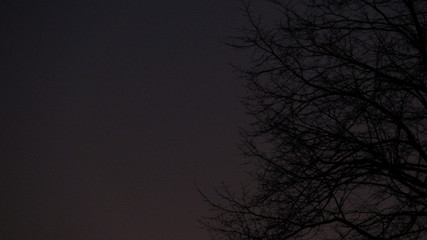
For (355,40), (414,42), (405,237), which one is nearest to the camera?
(405,237)

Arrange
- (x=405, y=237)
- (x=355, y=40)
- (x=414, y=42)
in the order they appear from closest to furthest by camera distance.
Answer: (x=405, y=237) < (x=414, y=42) < (x=355, y=40)

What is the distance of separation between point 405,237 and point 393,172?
0.55 metres

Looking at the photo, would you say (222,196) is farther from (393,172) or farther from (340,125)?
(393,172)

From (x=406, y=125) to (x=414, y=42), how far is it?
768mm

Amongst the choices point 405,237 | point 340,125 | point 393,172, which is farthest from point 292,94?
point 405,237

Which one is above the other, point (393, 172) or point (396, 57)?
point (396, 57)

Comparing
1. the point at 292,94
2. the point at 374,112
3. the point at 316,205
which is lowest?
the point at 316,205

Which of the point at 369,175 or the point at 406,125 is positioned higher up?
the point at 406,125

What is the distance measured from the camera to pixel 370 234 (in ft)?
14.1

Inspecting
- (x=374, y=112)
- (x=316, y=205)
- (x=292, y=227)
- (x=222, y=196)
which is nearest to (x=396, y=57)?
(x=374, y=112)

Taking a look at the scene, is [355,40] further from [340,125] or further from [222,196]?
[222,196]

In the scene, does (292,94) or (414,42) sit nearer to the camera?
(414,42)

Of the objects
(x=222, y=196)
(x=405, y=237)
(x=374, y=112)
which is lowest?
(x=405, y=237)

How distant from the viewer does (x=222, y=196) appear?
5.01m
